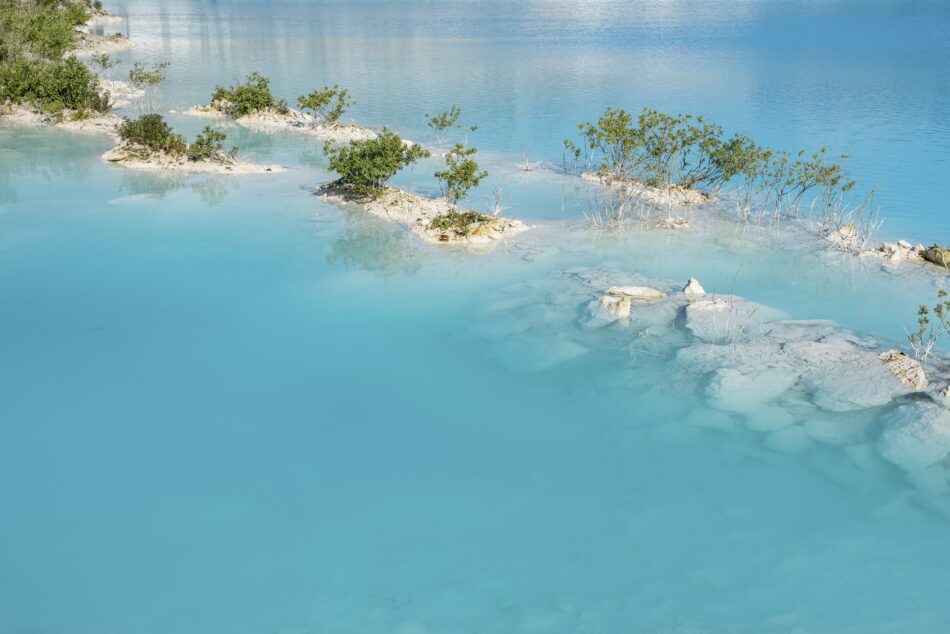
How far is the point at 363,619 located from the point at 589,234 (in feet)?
38.7

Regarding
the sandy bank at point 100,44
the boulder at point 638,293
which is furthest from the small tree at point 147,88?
the boulder at point 638,293

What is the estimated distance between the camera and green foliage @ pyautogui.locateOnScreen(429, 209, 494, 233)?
55.8ft

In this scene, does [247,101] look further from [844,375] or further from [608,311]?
[844,375]

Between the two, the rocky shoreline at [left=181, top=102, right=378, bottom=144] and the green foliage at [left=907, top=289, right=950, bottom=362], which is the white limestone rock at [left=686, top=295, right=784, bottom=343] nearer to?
the green foliage at [left=907, top=289, right=950, bottom=362]

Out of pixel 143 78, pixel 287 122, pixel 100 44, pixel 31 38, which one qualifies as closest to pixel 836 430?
pixel 287 122

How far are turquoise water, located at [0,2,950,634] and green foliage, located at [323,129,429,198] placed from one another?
1251 mm

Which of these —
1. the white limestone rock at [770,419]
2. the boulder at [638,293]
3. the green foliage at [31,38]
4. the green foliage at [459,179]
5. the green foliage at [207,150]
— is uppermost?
the green foliage at [31,38]

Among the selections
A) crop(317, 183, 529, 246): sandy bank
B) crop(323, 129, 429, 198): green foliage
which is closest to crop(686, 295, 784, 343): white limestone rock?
crop(317, 183, 529, 246): sandy bank

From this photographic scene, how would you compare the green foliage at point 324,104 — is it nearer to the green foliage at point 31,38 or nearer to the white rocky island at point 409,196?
the white rocky island at point 409,196

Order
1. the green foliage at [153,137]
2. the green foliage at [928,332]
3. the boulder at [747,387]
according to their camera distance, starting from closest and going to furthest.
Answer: the boulder at [747,387]
the green foliage at [928,332]
the green foliage at [153,137]

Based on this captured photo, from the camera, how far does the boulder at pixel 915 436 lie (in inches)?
370

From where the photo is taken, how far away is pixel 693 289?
13516 mm

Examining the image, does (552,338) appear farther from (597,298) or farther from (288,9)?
(288,9)

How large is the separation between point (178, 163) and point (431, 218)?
350 inches
